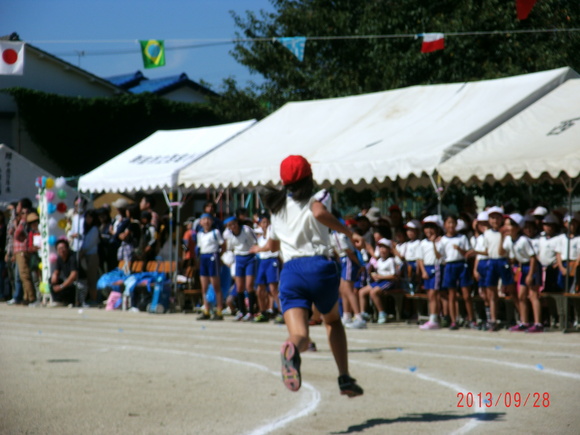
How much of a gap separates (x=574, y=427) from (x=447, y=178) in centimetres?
809

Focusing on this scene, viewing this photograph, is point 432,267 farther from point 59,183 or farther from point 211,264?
point 59,183

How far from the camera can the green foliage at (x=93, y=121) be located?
41.9m

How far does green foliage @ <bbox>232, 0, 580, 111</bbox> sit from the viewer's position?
83.0ft

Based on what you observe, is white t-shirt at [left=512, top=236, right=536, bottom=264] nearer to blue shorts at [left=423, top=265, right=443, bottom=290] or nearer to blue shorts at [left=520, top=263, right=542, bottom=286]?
blue shorts at [left=520, top=263, right=542, bottom=286]

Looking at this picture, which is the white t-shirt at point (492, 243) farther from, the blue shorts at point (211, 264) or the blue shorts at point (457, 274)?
the blue shorts at point (211, 264)

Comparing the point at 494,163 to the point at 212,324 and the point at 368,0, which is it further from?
the point at 368,0

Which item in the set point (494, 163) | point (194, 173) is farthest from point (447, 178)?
point (194, 173)

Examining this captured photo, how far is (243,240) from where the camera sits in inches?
644

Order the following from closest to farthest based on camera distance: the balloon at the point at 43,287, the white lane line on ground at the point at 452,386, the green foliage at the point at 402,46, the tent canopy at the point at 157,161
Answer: the white lane line on ground at the point at 452,386
the tent canopy at the point at 157,161
the balloon at the point at 43,287
the green foliage at the point at 402,46

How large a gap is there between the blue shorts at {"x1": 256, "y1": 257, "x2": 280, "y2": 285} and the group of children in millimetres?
17

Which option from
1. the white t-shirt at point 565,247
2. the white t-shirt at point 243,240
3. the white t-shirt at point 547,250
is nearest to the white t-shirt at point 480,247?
the white t-shirt at point 547,250

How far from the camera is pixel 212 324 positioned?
16156 millimetres

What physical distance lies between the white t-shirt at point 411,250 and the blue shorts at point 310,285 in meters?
8.63

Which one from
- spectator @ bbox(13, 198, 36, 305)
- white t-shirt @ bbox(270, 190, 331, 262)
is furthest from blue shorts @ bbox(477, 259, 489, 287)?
spectator @ bbox(13, 198, 36, 305)
